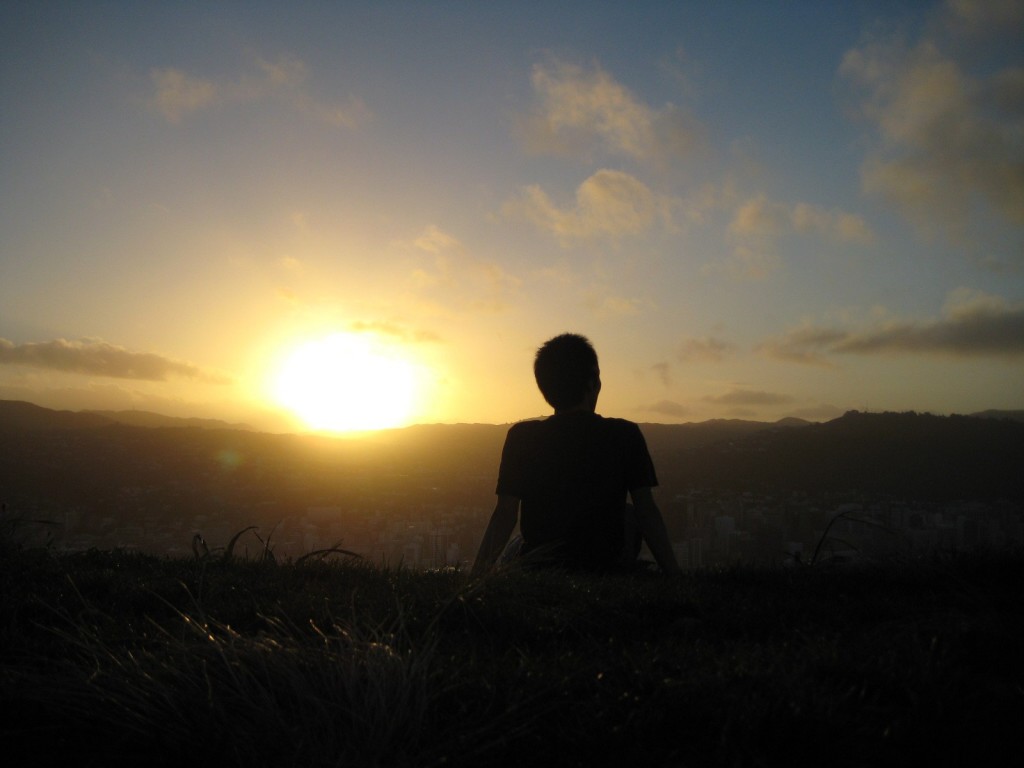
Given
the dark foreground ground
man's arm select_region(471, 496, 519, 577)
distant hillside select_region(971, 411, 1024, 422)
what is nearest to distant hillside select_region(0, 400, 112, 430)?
man's arm select_region(471, 496, 519, 577)

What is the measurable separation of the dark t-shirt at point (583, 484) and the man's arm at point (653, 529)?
0.11 metres

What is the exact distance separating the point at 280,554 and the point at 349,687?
4.01 metres

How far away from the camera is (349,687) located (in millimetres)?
2166

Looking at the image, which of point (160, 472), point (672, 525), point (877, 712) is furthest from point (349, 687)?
point (160, 472)

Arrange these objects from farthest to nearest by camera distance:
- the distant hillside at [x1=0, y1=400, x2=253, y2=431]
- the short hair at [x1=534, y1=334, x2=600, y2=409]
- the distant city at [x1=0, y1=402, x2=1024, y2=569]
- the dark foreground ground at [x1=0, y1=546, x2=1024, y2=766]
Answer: the distant hillside at [x1=0, y1=400, x2=253, y2=431], the distant city at [x1=0, y1=402, x2=1024, y2=569], the short hair at [x1=534, y1=334, x2=600, y2=409], the dark foreground ground at [x1=0, y1=546, x2=1024, y2=766]

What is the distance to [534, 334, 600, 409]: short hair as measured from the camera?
5652mm

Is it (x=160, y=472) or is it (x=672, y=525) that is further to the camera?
(x=160, y=472)

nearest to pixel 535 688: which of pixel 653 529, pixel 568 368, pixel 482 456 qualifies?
pixel 653 529

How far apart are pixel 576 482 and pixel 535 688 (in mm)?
3186

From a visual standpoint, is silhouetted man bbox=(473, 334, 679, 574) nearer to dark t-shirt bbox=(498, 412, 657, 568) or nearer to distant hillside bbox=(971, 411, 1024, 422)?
dark t-shirt bbox=(498, 412, 657, 568)

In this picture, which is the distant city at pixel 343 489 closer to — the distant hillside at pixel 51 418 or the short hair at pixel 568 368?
the distant hillside at pixel 51 418

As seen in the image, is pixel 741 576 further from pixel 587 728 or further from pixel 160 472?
pixel 160 472

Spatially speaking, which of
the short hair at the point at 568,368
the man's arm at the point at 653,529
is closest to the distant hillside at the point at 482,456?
the short hair at the point at 568,368

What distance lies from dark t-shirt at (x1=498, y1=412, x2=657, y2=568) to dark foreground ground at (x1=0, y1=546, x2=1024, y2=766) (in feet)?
5.67
